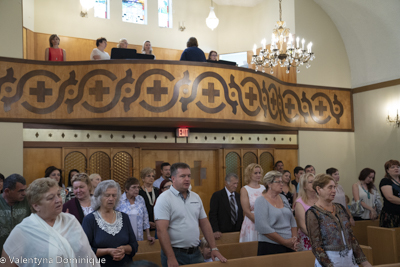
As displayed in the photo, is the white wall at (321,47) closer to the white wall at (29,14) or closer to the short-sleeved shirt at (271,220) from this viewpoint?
the white wall at (29,14)

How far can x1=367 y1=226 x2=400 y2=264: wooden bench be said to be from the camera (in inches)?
225

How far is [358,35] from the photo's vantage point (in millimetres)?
11297

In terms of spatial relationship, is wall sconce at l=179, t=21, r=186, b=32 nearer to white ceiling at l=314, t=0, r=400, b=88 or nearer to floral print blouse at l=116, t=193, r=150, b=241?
white ceiling at l=314, t=0, r=400, b=88

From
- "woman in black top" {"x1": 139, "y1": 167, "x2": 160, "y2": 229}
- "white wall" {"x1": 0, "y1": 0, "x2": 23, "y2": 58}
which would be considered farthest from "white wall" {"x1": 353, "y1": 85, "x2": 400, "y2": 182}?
"white wall" {"x1": 0, "y1": 0, "x2": 23, "y2": 58}

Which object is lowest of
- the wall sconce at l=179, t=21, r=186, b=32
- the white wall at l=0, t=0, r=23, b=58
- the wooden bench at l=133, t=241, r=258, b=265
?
the wooden bench at l=133, t=241, r=258, b=265

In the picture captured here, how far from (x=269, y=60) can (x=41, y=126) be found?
16.1 ft

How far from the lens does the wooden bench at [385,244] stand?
5.70 metres

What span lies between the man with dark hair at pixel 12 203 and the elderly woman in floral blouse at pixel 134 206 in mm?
1189

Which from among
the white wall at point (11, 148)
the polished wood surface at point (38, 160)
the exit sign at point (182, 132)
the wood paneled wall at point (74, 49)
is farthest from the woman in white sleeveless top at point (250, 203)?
the wood paneled wall at point (74, 49)

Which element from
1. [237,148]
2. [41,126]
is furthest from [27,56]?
[237,148]

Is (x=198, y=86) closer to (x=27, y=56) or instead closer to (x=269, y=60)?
(x=269, y=60)

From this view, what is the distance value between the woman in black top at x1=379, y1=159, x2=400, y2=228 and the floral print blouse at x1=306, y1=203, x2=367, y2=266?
2.65 metres

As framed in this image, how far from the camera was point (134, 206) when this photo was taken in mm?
5215

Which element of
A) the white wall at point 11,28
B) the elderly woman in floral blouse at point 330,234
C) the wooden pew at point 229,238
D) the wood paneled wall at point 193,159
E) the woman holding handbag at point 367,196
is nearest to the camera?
the elderly woman in floral blouse at point 330,234
